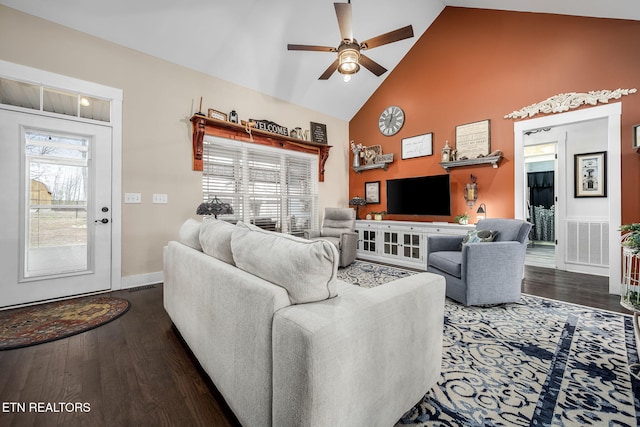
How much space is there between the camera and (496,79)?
383 cm

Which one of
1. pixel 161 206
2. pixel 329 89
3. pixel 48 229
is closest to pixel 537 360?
pixel 161 206

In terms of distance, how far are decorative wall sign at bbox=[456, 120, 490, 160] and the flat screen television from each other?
47 cm

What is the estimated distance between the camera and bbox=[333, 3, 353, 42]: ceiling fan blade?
238cm

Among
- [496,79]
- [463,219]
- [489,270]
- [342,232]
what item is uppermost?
[496,79]

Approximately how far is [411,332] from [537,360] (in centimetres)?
123

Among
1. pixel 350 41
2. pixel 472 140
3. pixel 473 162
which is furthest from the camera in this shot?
pixel 472 140

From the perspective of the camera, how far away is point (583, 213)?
160 inches

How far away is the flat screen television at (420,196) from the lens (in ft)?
13.7

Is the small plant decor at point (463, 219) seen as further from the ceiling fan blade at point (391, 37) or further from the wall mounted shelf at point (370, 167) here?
the ceiling fan blade at point (391, 37)

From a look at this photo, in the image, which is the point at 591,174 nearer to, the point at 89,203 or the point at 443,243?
the point at 443,243

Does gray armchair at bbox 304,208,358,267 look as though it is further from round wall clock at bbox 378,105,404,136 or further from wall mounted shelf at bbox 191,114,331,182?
→ round wall clock at bbox 378,105,404,136

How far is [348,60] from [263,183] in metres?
2.43

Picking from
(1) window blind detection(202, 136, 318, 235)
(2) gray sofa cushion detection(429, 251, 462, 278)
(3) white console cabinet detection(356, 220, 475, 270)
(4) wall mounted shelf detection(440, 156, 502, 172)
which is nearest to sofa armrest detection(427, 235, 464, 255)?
(2) gray sofa cushion detection(429, 251, 462, 278)

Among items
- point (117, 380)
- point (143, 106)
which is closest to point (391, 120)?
point (143, 106)
